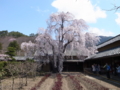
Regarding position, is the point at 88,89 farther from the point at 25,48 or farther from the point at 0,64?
the point at 25,48

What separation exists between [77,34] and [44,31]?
5.29m

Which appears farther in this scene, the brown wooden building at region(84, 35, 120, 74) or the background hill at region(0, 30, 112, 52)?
the background hill at region(0, 30, 112, 52)

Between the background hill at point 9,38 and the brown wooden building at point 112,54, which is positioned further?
the background hill at point 9,38

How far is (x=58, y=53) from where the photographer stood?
2211cm

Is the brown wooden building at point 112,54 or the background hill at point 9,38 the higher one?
the background hill at point 9,38

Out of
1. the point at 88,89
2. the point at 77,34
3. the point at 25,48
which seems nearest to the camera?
the point at 88,89

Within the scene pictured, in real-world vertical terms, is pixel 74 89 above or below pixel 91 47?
below

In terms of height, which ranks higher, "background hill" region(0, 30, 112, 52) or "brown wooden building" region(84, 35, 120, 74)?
"background hill" region(0, 30, 112, 52)

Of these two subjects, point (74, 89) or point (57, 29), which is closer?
point (74, 89)

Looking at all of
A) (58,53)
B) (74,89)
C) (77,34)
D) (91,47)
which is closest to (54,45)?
(58,53)

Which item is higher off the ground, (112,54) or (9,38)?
(9,38)

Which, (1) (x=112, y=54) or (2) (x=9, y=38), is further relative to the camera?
(2) (x=9, y=38)

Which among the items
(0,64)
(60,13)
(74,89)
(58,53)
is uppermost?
(60,13)

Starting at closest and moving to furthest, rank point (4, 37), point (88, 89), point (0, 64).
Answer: point (88, 89) → point (0, 64) → point (4, 37)
